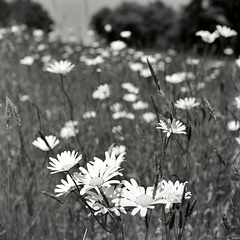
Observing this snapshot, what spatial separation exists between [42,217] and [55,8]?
120cm

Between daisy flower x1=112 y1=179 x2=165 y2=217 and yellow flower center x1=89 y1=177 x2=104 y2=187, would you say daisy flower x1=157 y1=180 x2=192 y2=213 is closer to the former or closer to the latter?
daisy flower x1=112 y1=179 x2=165 y2=217

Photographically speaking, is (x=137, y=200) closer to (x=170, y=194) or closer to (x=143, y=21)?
(x=170, y=194)

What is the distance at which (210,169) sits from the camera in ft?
6.29

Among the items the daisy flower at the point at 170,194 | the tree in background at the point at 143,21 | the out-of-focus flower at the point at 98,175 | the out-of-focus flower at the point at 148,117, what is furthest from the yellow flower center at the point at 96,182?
the tree in background at the point at 143,21

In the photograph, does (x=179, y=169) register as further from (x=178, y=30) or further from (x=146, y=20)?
(x=146, y=20)

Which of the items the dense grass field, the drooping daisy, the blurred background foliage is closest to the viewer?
the drooping daisy

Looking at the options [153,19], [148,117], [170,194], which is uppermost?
[170,194]

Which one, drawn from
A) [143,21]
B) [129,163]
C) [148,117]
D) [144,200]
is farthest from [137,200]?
[143,21]

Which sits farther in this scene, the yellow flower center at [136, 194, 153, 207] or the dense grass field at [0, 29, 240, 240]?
the dense grass field at [0, 29, 240, 240]

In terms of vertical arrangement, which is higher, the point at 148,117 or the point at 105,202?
the point at 105,202

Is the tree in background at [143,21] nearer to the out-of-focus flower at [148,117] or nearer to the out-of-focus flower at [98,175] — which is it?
the out-of-focus flower at [148,117]

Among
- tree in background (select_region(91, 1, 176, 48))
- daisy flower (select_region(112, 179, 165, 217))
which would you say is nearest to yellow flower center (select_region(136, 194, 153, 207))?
daisy flower (select_region(112, 179, 165, 217))

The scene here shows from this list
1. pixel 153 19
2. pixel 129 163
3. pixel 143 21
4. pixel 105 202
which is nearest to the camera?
pixel 105 202

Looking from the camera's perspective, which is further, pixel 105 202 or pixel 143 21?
pixel 143 21
